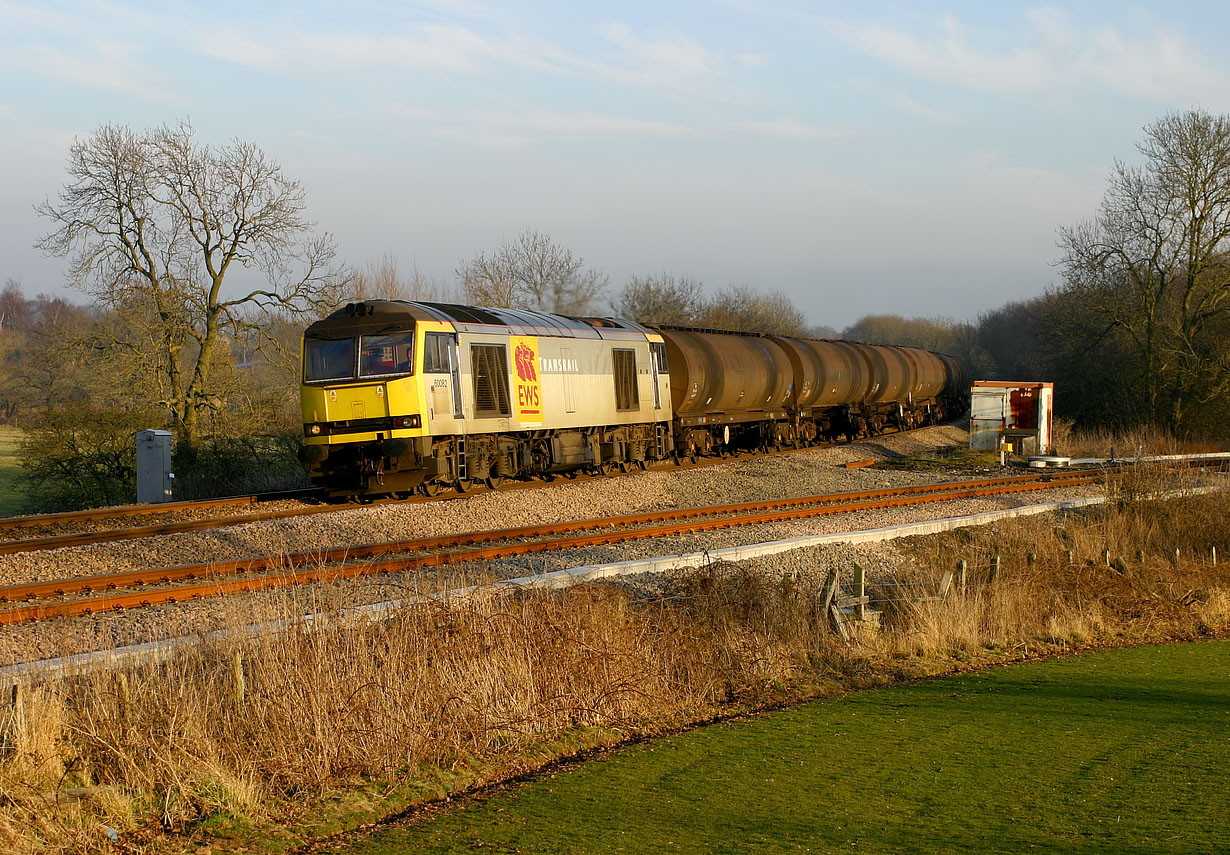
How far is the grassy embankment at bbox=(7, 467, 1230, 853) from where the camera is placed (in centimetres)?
587

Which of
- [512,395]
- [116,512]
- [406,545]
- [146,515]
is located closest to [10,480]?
[116,512]

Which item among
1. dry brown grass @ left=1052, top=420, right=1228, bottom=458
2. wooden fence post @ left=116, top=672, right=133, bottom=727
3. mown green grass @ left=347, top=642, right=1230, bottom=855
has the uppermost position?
wooden fence post @ left=116, top=672, right=133, bottom=727

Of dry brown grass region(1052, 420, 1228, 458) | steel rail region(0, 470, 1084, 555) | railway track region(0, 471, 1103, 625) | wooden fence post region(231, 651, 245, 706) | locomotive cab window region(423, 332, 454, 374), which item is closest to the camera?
wooden fence post region(231, 651, 245, 706)

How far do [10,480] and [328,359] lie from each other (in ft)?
68.8

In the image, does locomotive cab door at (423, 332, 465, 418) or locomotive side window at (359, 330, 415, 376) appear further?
locomotive cab door at (423, 332, 465, 418)

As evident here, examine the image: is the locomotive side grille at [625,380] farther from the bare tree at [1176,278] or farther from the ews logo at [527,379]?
the bare tree at [1176,278]

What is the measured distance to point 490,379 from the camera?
766 inches

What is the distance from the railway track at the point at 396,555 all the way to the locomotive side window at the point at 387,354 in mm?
4444

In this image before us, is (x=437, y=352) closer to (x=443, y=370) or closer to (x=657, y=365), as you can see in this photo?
(x=443, y=370)

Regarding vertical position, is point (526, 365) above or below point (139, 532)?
above

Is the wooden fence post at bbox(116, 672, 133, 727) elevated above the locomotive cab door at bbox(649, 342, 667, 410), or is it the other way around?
the locomotive cab door at bbox(649, 342, 667, 410)

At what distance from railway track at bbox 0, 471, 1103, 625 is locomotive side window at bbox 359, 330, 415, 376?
444cm

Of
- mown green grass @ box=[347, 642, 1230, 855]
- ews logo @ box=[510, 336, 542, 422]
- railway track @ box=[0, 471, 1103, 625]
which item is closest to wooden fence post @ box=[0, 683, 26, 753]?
mown green grass @ box=[347, 642, 1230, 855]

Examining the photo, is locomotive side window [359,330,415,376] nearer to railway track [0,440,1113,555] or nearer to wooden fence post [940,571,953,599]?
railway track [0,440,1113,555]
